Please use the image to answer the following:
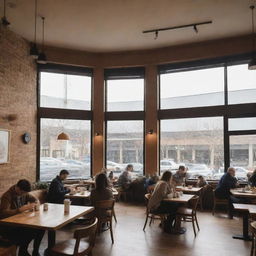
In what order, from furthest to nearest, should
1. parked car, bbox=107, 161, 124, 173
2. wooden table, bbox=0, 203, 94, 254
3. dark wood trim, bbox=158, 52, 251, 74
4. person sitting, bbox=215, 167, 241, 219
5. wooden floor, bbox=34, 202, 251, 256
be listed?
parked car, bbox=107, 161, 124, 173
dark wood trim, bbox=158, 52, 251, 74
person sitting, bbox=215, 167, 241, 219
wooden floor, bbox=34, 202, 251, 256
wooden table, bbox=0, 203, 94, 254

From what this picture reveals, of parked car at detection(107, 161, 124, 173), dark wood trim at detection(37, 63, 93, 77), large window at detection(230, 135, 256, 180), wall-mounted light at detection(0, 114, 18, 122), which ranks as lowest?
parked car at detection(107, 161, 124, 173)

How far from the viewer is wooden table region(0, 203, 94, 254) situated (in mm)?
3159

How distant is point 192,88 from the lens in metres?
8.30

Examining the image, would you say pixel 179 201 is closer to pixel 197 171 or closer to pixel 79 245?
pixel 79 245

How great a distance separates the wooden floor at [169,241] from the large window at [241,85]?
3.44 meters

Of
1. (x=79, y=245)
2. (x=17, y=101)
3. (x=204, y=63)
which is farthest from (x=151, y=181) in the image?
(x=79, y=245)

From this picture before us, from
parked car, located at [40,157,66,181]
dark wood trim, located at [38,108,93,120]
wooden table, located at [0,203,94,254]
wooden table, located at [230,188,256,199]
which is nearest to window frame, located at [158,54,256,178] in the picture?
wooden table, located at [230,188,256,199]

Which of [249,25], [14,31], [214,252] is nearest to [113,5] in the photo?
[14,31]

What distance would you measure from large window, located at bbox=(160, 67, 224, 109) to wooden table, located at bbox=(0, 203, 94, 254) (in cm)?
538

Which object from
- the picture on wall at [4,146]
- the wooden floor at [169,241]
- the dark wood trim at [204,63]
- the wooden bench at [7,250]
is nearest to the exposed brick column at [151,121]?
the dark wood trim at [204,63]

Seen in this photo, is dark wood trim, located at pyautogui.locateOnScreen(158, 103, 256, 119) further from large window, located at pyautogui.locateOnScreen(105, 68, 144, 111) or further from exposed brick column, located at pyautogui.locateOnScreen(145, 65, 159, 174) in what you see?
large window, located at pyautogui.locateOnScreen(105, 68, 144, 111)

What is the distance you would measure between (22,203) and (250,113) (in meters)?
6.40

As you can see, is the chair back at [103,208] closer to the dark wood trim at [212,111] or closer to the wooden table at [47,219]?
the wooden table at [47,219]

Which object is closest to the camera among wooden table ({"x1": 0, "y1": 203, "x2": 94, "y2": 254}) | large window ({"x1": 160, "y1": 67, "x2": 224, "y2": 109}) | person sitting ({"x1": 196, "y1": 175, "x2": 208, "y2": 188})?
wooden table ({"x1": 0, "y1": 203, "x2": 94, "y2": 254})
